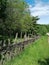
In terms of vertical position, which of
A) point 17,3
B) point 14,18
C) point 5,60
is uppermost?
point 17,3

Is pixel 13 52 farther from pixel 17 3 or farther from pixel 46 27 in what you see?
pixel 46 27

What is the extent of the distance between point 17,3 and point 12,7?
6.69m

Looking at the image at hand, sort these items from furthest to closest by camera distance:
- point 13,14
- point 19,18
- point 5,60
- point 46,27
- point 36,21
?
point 46,27, point 36,21, point 19,18, point 13,14, point 5,60

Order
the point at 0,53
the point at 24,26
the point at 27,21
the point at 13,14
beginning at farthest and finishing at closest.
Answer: the point at 27,21 → the point at 24,26 → the point at 13,14 → the point at 0,53

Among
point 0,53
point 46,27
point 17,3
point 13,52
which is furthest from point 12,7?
point 0,53

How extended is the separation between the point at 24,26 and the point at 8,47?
51086 millimetres

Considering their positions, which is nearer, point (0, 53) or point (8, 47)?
point (0, 53)

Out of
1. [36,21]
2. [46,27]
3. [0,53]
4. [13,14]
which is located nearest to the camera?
[0,53]

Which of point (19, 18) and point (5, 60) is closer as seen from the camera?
point (5, 60)

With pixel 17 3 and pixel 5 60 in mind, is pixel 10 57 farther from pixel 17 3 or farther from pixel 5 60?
pixel 17 3

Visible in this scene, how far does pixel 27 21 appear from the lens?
232 ft

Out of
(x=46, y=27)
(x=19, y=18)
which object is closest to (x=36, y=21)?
(x=46, y=27)

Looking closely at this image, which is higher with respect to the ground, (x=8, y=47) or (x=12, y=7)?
(x=12, y=7)

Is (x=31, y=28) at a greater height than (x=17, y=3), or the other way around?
(x=17, y=3)
